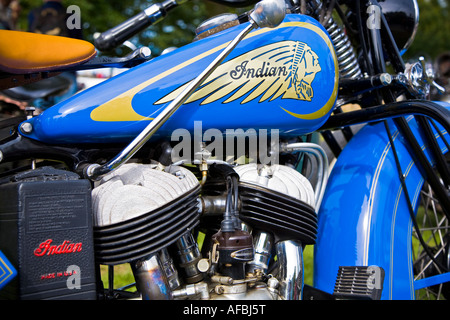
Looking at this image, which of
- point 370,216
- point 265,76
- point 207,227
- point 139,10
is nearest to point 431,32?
point 139,10

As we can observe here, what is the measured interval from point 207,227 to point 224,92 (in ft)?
1.59

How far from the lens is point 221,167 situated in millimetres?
1697

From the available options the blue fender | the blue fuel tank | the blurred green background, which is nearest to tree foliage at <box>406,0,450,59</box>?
the blurred green background

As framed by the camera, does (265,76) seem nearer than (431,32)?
Yes

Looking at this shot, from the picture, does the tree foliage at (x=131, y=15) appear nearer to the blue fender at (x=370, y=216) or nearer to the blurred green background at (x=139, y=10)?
the blurred green background at (x=139, y=10)

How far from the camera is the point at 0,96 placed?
11.5ft

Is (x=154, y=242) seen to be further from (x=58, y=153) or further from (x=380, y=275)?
(x=380, y=275)

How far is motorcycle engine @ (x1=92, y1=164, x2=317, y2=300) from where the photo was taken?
1.43m

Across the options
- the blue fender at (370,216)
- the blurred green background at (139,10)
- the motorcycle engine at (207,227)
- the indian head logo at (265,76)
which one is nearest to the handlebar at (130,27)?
the indian head logo at (265,76)

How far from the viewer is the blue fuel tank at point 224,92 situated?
1530 mm

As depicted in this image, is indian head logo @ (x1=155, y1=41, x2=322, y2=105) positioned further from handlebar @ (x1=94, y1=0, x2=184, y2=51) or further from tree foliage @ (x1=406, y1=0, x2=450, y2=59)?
tree foliage @ (x1=406, y1=0, x2=450, y2=59)

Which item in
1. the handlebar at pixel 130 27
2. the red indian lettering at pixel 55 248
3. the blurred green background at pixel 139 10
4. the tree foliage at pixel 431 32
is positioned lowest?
the red indian lettering at pixel 55 248

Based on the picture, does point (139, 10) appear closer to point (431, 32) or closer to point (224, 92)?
point (224, 92)
